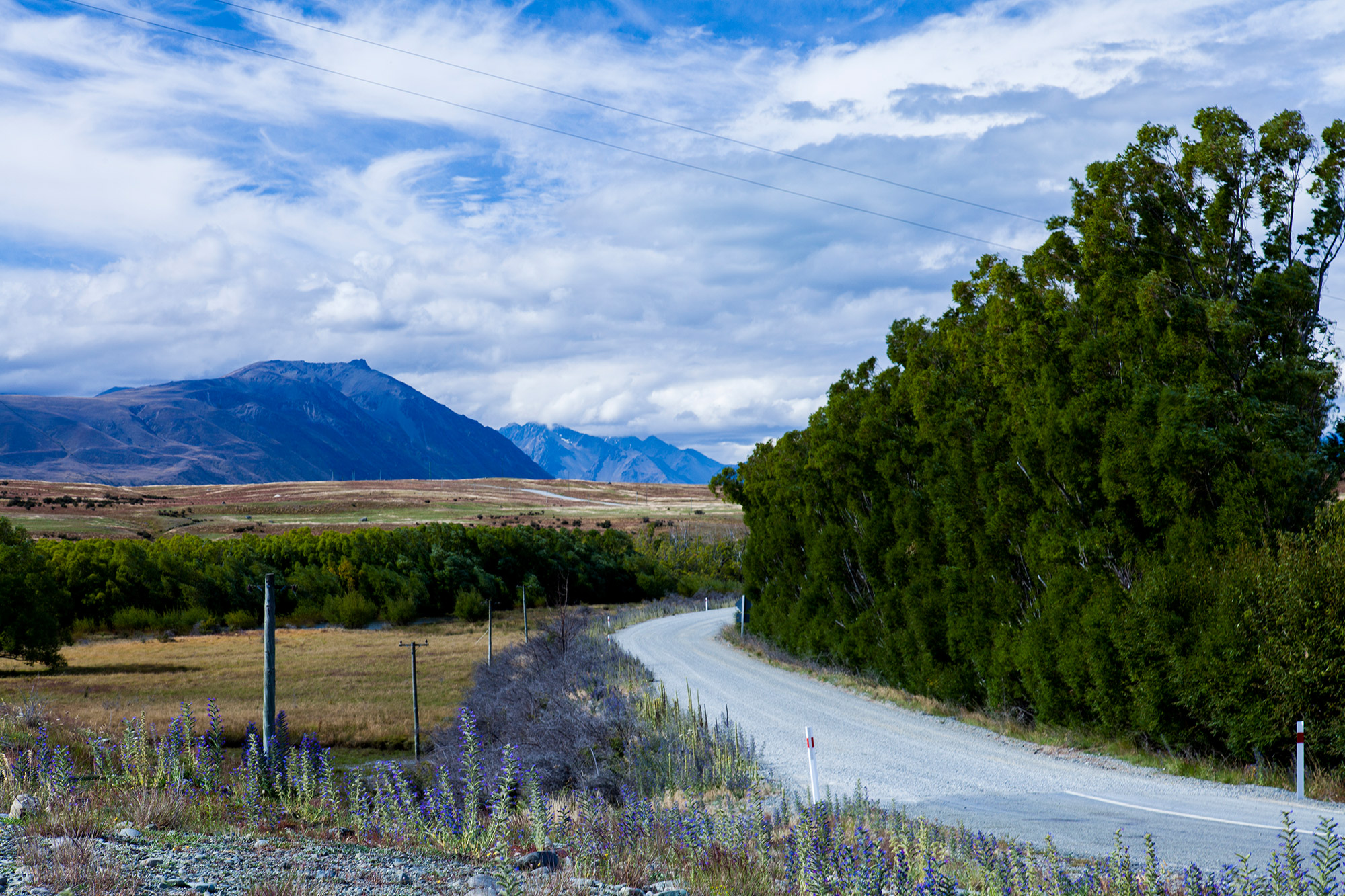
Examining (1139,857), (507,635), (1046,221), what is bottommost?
(507,635)

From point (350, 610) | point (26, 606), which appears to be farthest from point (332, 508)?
point (26, 606)

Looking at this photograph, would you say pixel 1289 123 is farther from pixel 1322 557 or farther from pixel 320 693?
pixel 320 693

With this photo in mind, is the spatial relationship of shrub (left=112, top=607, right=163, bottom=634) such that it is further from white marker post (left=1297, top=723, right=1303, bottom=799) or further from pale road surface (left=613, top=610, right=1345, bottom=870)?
white marker post (left=1297, top=723, right=1303, bottom=799)

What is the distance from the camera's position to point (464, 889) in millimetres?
5535

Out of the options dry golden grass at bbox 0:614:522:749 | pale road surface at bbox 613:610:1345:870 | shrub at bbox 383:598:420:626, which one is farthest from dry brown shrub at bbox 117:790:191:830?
shrub at bbox 383:598:420:626

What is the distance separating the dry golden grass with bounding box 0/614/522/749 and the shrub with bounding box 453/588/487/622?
24.6ft

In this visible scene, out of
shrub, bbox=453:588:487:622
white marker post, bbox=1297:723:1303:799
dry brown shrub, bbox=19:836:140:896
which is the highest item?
dry brown shrub, bbox=19:836:140:896

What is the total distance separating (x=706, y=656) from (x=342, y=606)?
32.1 m

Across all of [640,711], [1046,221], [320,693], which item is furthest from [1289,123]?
[320,693]

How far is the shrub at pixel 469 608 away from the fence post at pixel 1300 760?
164ft

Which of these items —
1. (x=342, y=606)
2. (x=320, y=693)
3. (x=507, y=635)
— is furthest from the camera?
(x=342, y=606)

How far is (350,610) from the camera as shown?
51688mm

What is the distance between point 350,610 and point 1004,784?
154ft

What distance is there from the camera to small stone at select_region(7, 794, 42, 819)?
686 centimetres
